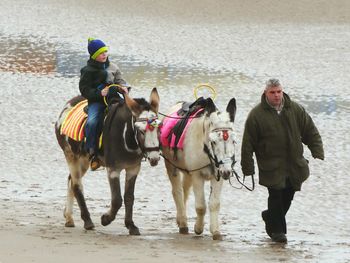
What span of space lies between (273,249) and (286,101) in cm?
154

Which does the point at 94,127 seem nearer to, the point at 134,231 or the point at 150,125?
the point at 150,125

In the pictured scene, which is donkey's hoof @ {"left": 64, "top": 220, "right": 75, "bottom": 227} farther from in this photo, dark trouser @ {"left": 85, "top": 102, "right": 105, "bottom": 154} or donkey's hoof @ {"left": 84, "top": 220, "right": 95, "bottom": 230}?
dark trouser @ {"left": 85, "top": 102, "right": 105, "bottom": 154}

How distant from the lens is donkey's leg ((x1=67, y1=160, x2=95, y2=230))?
40.8 ft

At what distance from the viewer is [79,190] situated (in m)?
12.7

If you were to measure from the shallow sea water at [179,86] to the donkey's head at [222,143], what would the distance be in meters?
0.81

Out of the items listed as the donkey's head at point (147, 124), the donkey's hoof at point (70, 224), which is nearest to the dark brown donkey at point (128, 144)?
the donkey's head at point (147, 124)

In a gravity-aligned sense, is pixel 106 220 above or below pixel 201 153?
below

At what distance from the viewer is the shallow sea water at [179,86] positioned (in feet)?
43.8

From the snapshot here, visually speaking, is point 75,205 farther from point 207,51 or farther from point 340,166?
point 207,51

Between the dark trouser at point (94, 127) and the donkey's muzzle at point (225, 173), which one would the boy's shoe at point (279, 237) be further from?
the dark trouser at point (94, 127)

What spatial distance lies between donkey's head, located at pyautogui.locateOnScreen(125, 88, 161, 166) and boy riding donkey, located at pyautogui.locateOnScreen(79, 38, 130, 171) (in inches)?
22.4

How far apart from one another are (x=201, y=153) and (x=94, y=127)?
1.36 m

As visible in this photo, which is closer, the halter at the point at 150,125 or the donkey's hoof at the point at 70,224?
the halter at the point at 150,125

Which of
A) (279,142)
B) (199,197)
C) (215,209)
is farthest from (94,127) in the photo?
(279,142)
